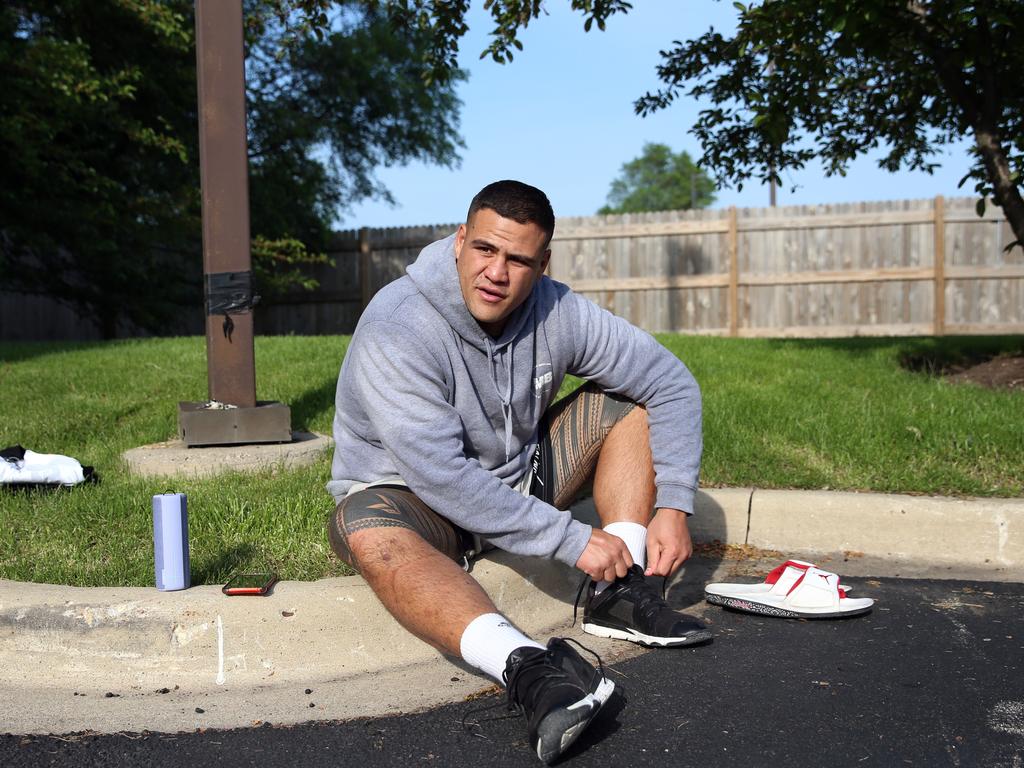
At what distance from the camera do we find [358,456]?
3281 millimetres

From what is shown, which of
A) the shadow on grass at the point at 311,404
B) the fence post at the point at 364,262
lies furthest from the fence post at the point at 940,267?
the shadow on grass at the point at 311,404

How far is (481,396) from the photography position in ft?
10.9

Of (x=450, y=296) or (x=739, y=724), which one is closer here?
(x=739, y=724)

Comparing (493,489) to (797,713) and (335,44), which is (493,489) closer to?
(797,713)

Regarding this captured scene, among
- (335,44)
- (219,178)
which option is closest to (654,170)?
(335,44)

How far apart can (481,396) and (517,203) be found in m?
0.66

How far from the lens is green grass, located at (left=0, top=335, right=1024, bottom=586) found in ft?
12.1

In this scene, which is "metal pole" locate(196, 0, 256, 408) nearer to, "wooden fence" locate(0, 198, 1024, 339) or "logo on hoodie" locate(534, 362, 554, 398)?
"logo on hoodie" locate(534, 362, 554, 398)

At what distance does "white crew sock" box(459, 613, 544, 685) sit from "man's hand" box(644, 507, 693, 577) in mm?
738

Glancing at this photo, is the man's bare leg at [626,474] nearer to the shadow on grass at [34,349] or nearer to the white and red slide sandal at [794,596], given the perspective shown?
the white and red slide sandal at [794,596]

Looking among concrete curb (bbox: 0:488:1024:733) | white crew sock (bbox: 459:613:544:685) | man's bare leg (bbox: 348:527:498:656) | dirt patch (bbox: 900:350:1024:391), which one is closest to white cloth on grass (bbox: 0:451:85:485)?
concrete curb (bbox: 0:488:1024:733)

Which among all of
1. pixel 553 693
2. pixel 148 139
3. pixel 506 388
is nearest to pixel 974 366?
pixel 506 388

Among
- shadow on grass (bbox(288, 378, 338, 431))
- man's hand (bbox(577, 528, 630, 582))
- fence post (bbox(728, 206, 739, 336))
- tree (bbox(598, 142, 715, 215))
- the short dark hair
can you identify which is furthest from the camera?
tree (bbox(598, 142, 715, 215))

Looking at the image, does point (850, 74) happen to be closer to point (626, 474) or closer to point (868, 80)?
point (868, 80)
